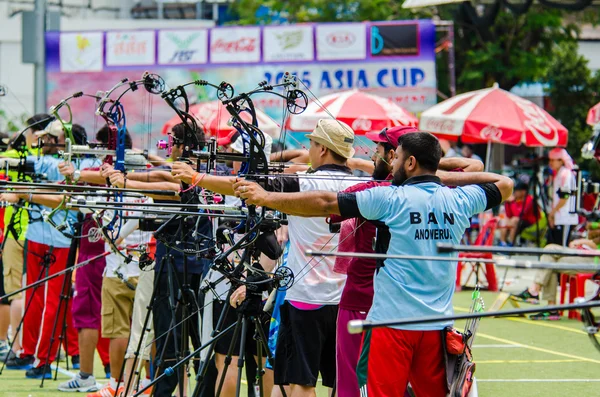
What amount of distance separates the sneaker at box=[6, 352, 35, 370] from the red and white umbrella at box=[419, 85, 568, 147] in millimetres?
6925

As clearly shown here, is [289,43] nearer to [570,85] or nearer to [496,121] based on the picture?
[496,121]

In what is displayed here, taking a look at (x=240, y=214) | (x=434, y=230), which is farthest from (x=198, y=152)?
(x=434, y=230)

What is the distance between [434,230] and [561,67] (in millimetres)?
24120

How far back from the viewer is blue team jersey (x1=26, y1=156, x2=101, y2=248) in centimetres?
877

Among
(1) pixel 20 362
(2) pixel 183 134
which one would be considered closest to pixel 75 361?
(1) pixel 20 362

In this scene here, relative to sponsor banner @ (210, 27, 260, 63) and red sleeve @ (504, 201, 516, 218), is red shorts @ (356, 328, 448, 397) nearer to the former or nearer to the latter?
red sleeve @ (504, 201, 516, 218)

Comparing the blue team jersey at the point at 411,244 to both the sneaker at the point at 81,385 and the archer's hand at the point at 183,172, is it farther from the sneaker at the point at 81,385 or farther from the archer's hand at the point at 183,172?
the sneaker at the point at 81,385

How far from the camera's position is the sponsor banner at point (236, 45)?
2030 centimetres

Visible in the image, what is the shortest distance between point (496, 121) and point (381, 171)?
8.81 m

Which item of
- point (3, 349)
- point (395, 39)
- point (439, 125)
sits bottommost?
point (3, 349)

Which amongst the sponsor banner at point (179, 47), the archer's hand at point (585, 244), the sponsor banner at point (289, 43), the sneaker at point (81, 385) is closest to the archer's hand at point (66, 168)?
the sneaker at point (81, 385)

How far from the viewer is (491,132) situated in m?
14.2

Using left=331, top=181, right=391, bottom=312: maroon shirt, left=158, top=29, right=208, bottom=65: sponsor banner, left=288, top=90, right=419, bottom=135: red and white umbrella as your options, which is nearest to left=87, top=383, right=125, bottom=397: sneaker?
left=331, top=181, right=391, bottom=312: maroon shirt

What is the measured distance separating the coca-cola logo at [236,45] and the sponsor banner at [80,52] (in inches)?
89.8
